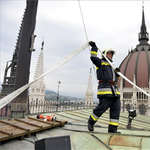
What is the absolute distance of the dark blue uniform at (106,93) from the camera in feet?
13.3

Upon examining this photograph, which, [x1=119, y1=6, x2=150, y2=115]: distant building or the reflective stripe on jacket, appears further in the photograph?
[x1=119, y1=6, x2=150, y2=115]: distant building

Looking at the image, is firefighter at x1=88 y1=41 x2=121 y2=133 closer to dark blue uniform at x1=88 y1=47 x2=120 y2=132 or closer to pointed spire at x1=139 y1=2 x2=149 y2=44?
dark blue uniform at x1=88 y1=47 x2=120 y2=132

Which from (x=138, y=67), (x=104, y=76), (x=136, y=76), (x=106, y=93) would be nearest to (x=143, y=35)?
(x=138, y=67)

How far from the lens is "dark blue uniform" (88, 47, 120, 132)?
405 centimetres

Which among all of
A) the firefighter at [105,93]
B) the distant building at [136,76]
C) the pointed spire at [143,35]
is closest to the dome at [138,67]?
the distant building at [136,76]

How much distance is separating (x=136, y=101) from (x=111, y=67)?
1984 inches

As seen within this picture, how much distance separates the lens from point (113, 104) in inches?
169

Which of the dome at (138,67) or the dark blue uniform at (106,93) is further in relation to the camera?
the dome at (138,67)

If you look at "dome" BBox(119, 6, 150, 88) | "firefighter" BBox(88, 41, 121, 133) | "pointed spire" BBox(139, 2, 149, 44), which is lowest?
"firefighter" BBox(88, 41, 121, 133)

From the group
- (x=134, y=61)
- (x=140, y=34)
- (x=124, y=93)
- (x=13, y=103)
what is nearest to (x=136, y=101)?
(x=124, y=93)

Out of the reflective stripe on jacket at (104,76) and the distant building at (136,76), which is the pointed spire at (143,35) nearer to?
the distant building at (136,76)

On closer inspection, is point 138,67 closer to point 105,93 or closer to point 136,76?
point 136,76

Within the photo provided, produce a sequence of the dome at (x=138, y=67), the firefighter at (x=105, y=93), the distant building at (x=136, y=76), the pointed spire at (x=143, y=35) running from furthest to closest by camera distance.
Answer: the pointed spire at (x=143, y=35) < the dome at (x=138, y=67) < the distant building at (x=136, y=76) < the firefighter at (x=105, y=93)

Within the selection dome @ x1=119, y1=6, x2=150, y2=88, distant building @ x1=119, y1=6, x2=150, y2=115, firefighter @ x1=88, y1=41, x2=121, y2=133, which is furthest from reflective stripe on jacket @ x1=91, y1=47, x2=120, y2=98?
dome @ x1=119, y1=6, x2=150, y2=88
